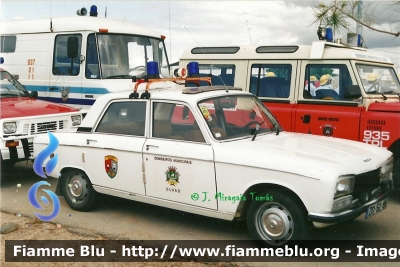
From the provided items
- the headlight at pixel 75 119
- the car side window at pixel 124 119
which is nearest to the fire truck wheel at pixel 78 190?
the car side window at pixel 124 119

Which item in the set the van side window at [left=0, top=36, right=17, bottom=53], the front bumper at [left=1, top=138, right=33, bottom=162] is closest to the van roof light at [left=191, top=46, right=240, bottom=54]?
the front bumper at [left=1, top=138, right=33, bottom=162]

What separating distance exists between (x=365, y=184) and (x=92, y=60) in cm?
567

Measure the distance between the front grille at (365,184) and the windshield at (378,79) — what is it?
95.8 inches

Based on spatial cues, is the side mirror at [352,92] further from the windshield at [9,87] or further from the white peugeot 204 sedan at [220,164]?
the windshield at [9,87]

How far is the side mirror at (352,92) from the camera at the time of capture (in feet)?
21.5

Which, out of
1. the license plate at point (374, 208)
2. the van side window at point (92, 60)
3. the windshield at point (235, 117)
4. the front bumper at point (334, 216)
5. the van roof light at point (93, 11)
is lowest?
the license plate at point (374, 208)

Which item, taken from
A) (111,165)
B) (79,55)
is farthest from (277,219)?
(79,55)

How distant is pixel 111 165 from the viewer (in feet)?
18.3

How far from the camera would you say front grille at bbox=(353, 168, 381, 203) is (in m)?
4.47

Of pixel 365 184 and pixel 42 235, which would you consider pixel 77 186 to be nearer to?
pixel 42 235

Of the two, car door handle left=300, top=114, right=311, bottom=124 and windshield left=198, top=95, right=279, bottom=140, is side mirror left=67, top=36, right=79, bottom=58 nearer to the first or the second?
windshield left=198, top=95, right=279, bottom=140

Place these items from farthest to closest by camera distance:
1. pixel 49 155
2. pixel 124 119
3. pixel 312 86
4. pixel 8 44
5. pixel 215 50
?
pixel 8 44 → pixel 215 50 → pixel 312 86 → pixel 49 155 → pixel 124 119

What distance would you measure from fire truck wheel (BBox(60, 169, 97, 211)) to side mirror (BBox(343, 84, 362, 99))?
3.72 m

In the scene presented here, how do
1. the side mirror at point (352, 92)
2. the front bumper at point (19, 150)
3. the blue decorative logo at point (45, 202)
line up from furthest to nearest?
the front bumper at point (19, 150)
the side mirror at point (352, 92)
the blue decorative logo at point (45, 202)
